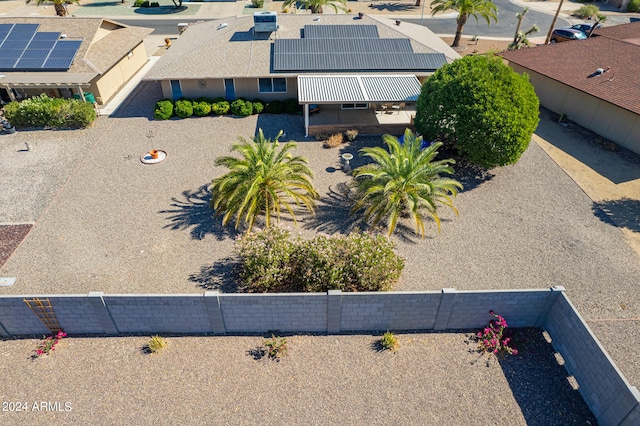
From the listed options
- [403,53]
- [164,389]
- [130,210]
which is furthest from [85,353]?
[403,53]

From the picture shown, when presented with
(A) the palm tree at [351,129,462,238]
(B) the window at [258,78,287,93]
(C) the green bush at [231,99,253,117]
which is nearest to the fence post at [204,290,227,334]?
(A) the palm tree at [351,129,462,238]

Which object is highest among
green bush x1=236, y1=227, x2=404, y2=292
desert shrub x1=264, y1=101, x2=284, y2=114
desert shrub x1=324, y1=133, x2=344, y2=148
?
green bush x1=236, y1=227, x2=404, y2=292

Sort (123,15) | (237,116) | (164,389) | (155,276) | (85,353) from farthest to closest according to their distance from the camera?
(123,15) < (237,116) < (155,276) < (85,353) < (164,389)

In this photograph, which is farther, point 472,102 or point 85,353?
point 472,102

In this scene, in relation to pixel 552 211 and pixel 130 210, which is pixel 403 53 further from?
pixel 130 210

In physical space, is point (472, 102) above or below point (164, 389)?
above

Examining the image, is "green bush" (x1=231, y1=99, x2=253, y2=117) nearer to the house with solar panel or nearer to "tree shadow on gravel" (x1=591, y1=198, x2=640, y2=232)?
the house with solar panel
